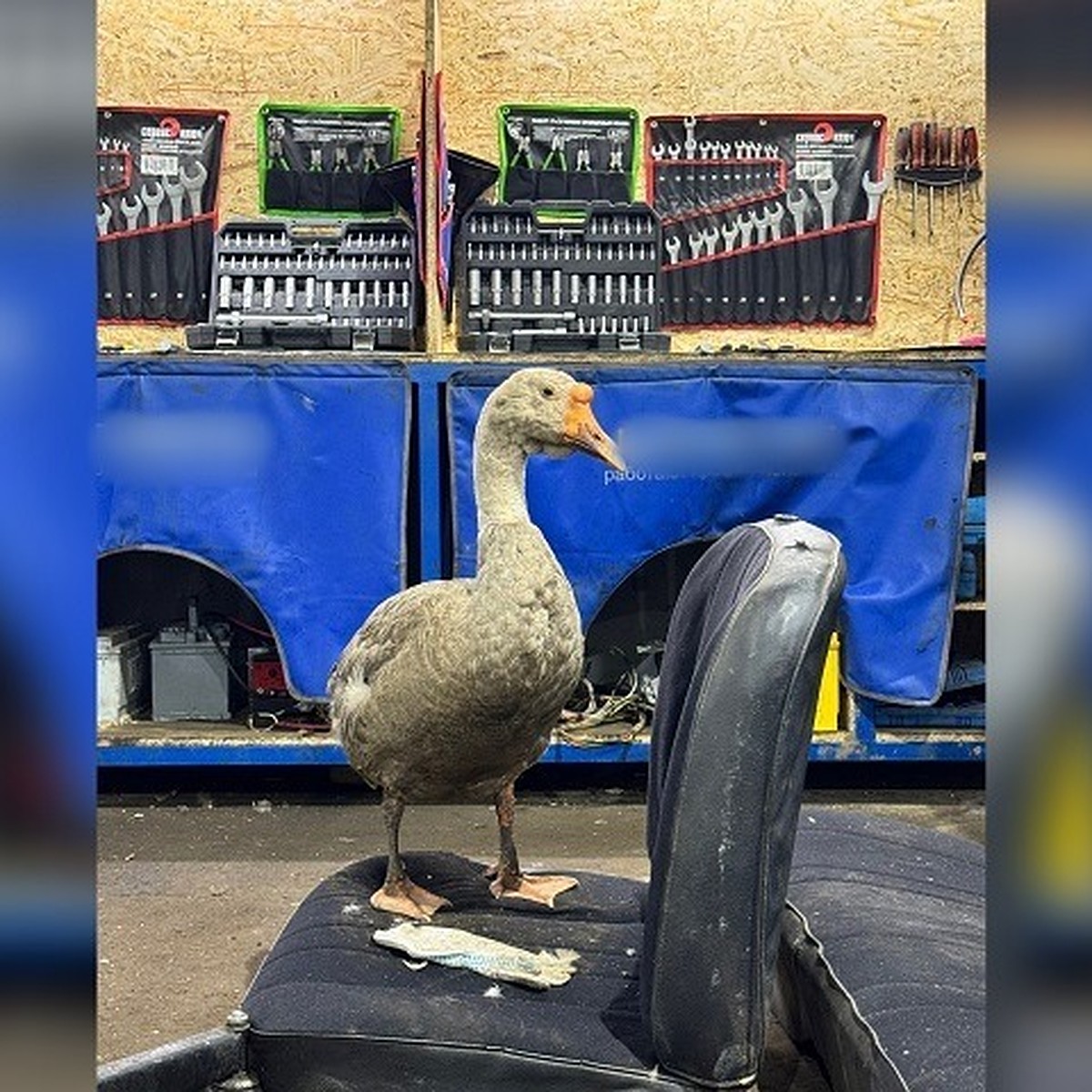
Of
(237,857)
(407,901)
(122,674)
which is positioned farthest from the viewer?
(122,674)

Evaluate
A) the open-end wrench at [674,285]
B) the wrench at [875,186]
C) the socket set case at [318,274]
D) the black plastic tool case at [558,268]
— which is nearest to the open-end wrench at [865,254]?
the wrench at [875,186]

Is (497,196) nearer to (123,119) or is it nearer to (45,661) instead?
(123,119)

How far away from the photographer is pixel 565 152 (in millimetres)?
6445

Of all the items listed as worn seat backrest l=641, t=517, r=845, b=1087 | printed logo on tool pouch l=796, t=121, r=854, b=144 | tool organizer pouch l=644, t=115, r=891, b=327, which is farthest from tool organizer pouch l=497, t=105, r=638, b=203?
→ worn seat backrest l=641, t=517, r=845, b=1087

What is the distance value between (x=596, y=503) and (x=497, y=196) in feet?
6.76

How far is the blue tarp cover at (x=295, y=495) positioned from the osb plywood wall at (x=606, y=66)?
1542 mm

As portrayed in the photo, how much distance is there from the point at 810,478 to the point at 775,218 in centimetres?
190

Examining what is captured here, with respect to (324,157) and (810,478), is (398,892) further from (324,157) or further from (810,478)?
(324,157)

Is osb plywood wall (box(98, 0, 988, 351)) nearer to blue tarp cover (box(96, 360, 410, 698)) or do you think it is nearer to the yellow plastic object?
blue tarp cover (box(96, 360, 410, 698))

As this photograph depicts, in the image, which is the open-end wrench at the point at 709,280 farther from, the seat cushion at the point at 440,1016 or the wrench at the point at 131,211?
the seat cushion at the point at 440,1016

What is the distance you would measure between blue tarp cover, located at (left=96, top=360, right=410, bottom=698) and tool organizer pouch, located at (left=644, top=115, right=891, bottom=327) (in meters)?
1.97

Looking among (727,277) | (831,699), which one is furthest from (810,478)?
(727,277)

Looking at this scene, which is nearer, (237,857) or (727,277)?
(237,857)

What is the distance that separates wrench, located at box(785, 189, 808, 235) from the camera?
21.2ft
